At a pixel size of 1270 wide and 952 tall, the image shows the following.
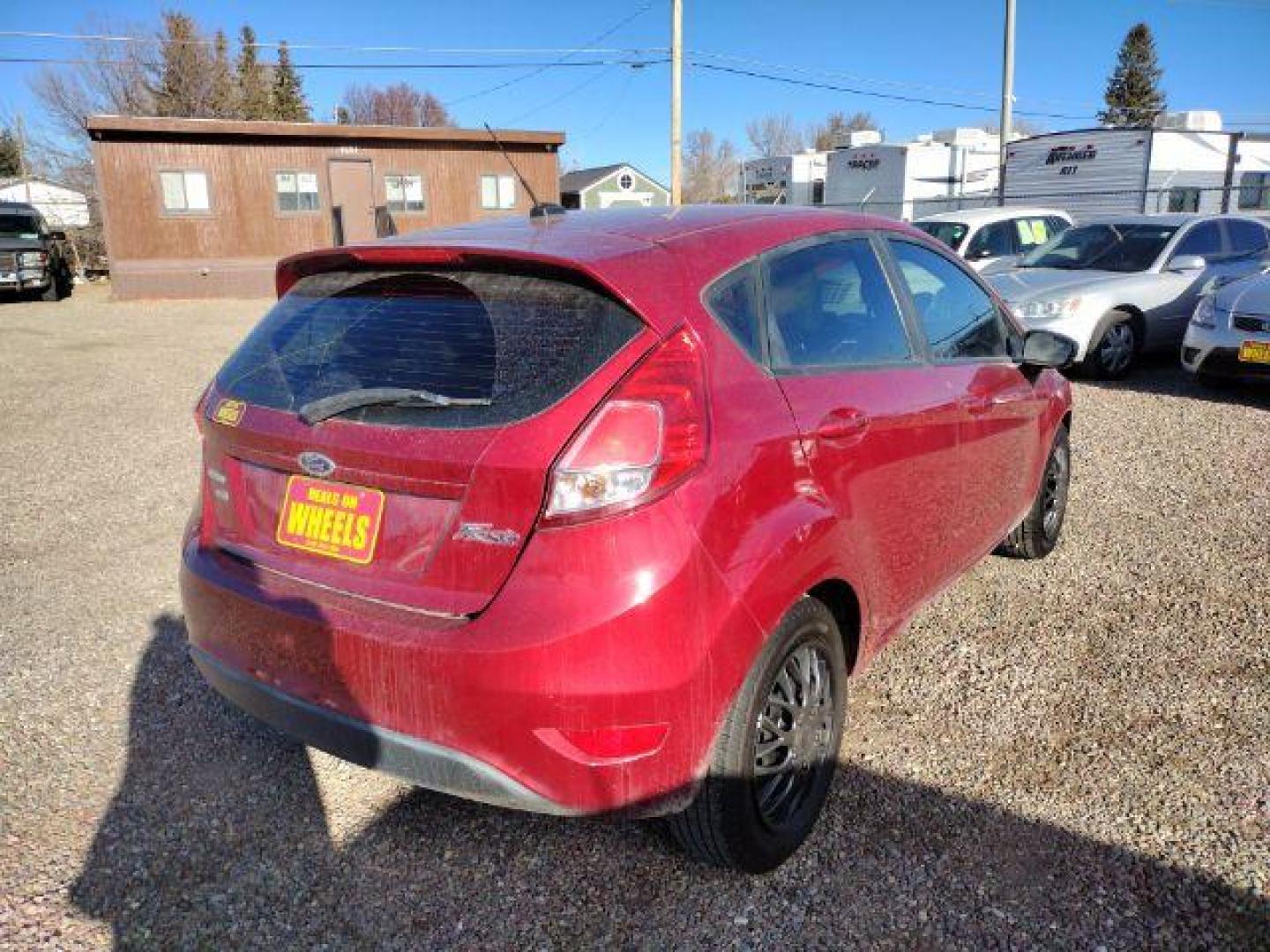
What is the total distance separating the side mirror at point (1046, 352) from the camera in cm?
378

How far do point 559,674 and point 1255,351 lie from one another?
7753mm

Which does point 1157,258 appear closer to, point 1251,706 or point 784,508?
point 1251,706

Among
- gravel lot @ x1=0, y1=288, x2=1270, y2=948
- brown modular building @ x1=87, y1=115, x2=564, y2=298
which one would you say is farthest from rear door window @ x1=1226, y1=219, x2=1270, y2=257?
brown modular building @ x1=87, y1=115, x2=564, y2=298

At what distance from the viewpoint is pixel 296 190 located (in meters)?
22.8

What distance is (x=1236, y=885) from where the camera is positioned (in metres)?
2.34

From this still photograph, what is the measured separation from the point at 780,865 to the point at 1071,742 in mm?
1168

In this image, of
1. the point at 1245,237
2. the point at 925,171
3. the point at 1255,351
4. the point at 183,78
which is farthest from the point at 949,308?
the point at 183,78

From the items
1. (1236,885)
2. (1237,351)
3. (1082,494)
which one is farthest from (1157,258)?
(1236,885)

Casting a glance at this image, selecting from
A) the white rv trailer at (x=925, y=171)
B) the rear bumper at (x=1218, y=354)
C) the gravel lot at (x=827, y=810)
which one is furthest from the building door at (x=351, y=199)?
the gravel lot at (x=827, y=810)

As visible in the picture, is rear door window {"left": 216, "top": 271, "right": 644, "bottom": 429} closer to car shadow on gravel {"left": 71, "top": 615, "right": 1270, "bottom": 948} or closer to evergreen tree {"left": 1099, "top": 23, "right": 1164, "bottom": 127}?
car shadow on gravel {"left": 71, "top": 615, "right": 1270, "bottom": 948}

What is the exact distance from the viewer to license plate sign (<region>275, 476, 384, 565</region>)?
213 cm

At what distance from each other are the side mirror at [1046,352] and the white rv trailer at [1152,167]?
1935 cm

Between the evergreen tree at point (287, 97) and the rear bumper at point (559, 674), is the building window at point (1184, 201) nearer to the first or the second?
the rear bumper at point (559, 674)

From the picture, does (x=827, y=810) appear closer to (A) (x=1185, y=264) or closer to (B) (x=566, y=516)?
(B) (x=566, y=516)
